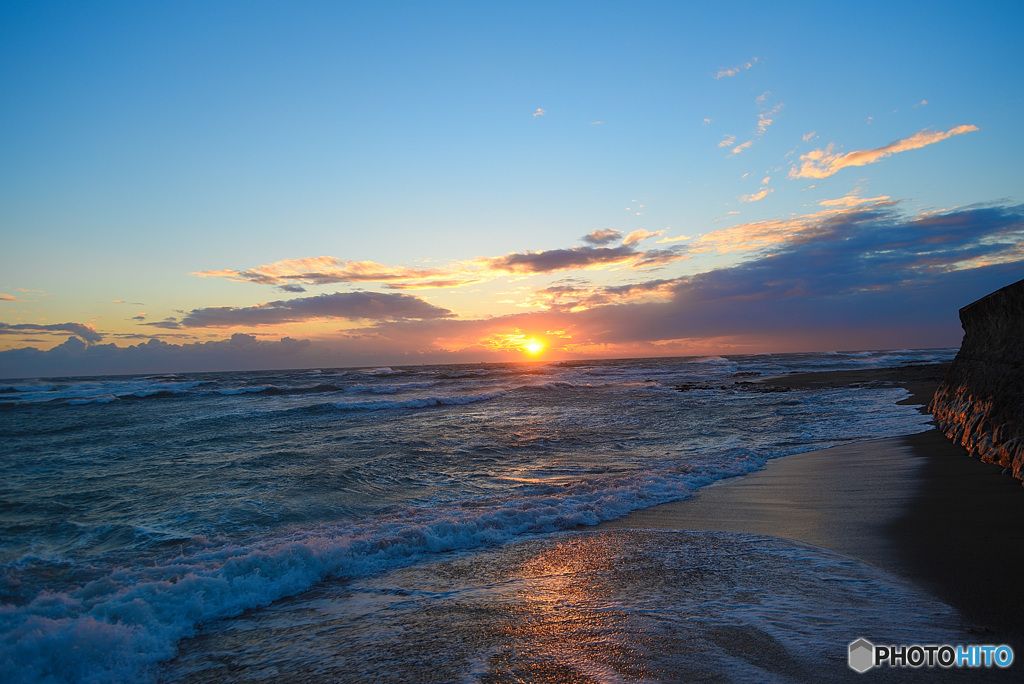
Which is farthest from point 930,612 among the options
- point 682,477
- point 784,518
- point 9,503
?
point 9,503

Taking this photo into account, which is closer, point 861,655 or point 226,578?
point 861,655

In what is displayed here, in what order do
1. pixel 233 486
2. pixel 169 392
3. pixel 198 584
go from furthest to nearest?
pixel 169 392 < pixel 233 486 < pixel 198 584

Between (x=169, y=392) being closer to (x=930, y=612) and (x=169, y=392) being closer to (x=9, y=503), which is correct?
(x=9, y=503)

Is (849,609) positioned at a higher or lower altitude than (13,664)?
higher

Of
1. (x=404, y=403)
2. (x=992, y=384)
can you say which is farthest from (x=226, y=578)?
(x=404, y=403)

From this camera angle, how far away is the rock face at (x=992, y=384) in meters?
7.47

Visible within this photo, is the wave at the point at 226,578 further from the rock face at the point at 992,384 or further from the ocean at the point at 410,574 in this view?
the rock face at the point at 992,384

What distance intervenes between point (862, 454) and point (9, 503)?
1701 cm

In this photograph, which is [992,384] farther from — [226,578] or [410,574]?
[226,578]

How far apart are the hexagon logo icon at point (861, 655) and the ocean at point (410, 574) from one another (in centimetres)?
11

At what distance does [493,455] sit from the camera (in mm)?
12820
